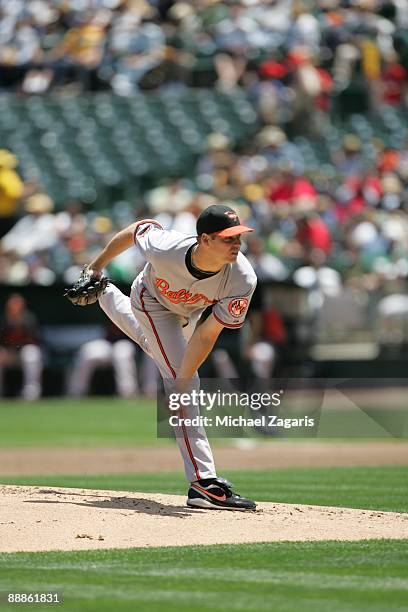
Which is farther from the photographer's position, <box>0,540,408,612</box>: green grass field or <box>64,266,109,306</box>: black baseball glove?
<box>64,266,109,306</box>: black baseball glove

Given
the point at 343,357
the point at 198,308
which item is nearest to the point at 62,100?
the point at 343,357

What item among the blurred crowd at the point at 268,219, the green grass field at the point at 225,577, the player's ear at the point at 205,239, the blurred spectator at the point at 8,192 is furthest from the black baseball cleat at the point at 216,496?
the blurred spectator at the point at 8,192

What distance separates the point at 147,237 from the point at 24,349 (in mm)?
10219

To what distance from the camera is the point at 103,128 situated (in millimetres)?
20219

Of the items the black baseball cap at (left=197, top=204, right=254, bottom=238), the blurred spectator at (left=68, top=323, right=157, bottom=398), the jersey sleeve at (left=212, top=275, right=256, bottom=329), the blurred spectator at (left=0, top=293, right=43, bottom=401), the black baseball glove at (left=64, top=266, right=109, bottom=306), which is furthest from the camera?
the blurred spectator at (left=68, top=323, right=157, bottom=398)

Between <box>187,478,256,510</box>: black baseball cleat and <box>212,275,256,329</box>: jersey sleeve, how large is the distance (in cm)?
92

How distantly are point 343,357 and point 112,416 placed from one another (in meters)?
3.41

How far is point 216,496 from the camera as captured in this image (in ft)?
22.5

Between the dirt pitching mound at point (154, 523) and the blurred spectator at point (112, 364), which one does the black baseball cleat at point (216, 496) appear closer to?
the dirt pitching mound at point (154, 523)

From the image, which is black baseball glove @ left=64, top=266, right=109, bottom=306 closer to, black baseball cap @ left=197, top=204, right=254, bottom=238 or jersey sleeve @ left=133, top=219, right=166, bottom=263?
jersey sleeve @ left=133, top=219, right=166, bottom=263

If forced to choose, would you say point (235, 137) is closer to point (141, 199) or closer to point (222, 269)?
point (141, 199)

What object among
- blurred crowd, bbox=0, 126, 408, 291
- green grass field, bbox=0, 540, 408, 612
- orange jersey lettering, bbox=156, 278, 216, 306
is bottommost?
blurred crowd, bbox=0, 126, 408, 291

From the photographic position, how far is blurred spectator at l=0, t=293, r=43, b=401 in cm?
1667

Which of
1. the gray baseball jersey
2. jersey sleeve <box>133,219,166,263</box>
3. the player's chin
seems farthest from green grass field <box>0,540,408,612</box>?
jersey sleeve <box>133,219,166,263</box>
